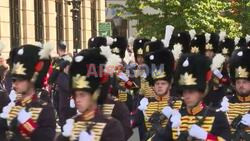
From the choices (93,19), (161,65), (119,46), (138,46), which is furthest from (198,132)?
(93,19)

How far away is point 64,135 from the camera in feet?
20.5

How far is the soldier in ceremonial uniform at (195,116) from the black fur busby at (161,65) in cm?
143

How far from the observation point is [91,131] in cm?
619

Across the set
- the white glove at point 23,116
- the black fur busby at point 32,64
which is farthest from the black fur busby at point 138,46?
the white glove at point 23,116

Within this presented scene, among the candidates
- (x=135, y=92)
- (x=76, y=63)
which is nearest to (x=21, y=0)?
(x=135, y=92)

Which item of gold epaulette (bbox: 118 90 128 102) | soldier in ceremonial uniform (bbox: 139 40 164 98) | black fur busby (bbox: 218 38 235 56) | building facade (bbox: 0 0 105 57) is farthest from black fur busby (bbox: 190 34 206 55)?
building facade (bbox: 0 0 105 57)

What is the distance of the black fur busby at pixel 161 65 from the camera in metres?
8.56

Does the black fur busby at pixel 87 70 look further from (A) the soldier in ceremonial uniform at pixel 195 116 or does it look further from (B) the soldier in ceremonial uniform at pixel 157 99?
(B) the soldier in ceremonial uniform at pixel 157 99

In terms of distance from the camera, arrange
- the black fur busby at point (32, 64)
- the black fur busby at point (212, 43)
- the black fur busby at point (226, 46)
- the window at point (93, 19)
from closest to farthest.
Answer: the black fur busby at point (32, 64)
the black fur busby at point (212, 43)
the black fur busby at point (226, 46)
the window at point (93, 19)

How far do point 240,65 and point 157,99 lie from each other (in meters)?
1.13

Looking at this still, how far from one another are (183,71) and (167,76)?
4.70 feet

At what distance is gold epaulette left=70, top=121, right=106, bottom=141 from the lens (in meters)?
6.17

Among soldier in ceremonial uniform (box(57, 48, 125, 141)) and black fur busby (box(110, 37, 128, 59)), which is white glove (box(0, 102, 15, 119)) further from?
black fur busby (box(110, 37, 128, 59))

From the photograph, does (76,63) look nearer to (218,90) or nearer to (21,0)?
(218,90)
